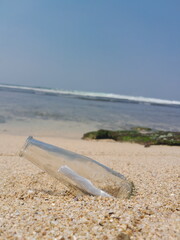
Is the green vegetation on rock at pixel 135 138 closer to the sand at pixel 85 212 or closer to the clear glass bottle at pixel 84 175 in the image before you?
the sand at pixel 85 212

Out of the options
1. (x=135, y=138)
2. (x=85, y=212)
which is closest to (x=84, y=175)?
(x=85, y=212)

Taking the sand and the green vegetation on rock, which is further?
the green vegetation on rock

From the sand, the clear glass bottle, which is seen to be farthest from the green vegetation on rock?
the clear glass bottle

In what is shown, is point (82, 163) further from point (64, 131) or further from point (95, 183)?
point (64, 131)

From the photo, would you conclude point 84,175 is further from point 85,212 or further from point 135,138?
point 135,138

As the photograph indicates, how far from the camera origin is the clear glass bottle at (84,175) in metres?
2.21

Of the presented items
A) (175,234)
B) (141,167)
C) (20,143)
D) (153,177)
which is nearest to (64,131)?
(20,143)

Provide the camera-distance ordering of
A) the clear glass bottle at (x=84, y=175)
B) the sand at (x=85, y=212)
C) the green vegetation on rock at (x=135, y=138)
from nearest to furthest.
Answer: the sand at (x=85, y=212) → the clear glass bottle at (x=84, y=175) → the green vegetation on rock at (x=135, y=138)

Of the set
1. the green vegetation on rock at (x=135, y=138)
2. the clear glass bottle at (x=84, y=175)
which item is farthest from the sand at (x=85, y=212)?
the green vegetation on rock at (x=135, y=138)

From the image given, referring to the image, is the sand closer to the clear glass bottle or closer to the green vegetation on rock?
the clear glass bottle

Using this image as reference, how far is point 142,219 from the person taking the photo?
1.63 m

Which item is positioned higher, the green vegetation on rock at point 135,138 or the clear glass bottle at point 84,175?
the clear glass bottle at point 84,175

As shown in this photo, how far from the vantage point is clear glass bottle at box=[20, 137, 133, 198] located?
86.9 inches

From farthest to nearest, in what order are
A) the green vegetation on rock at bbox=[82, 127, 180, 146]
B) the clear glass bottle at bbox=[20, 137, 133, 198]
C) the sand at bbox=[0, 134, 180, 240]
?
the green vegetation on rock at bbox=[82, 127, 180, 146] → the clear glass bottle at bbox=[20, 137, 133, 198] → the sand at bbox=[0, 134, 180, 240]
